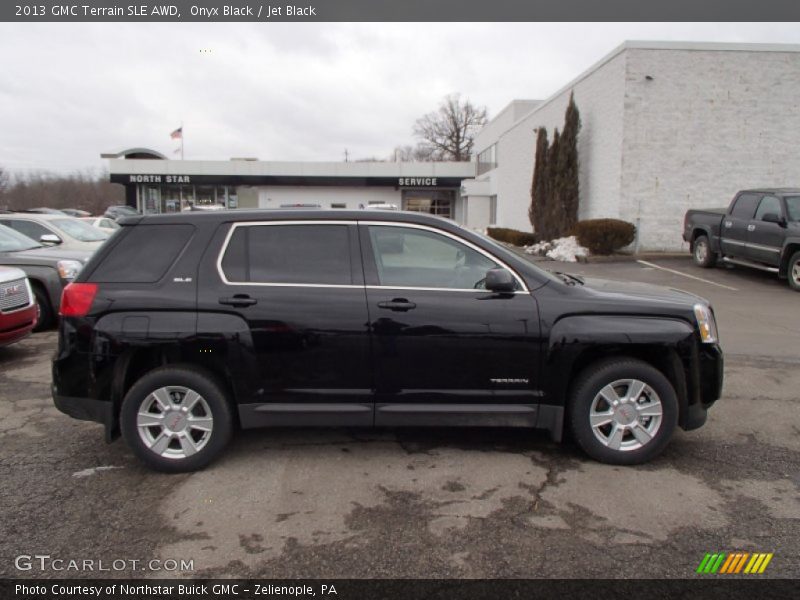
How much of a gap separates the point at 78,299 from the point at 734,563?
4.33 meters

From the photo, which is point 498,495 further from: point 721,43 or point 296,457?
point 721,43

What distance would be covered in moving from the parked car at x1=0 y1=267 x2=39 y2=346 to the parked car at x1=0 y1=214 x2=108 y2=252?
354 centimetres

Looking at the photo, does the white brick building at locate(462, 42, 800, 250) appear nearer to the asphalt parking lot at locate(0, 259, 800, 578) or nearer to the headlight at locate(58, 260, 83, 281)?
the asphalt parking lot at locate(0, 259, 800, 578)

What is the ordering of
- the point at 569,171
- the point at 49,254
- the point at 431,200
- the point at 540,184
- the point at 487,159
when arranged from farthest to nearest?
1. the point at 431,200
2. the point at 487,159
3. the point at 540,184
4. the point at 569,171
5. the point at 49,254

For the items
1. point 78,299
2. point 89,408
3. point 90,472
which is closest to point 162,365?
point 89,408

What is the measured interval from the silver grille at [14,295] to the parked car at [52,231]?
140 inches

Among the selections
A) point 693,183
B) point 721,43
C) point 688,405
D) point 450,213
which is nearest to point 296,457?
point 688,405

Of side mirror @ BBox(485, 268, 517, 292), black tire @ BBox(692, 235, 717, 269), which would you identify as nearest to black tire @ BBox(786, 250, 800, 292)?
black tire @ BBox(692, 235, 717, 269)

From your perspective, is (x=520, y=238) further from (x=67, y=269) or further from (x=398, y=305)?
(x=398, y=305)

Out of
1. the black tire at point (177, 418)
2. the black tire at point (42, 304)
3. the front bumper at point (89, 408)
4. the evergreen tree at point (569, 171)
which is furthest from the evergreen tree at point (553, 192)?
the front bumper at point (89, 408)

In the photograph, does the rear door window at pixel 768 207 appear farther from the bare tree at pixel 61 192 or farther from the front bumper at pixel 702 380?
the bare tree at pixel 61 192

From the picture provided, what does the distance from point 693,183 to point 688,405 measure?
1539 centimetres

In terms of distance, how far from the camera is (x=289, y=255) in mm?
4039
